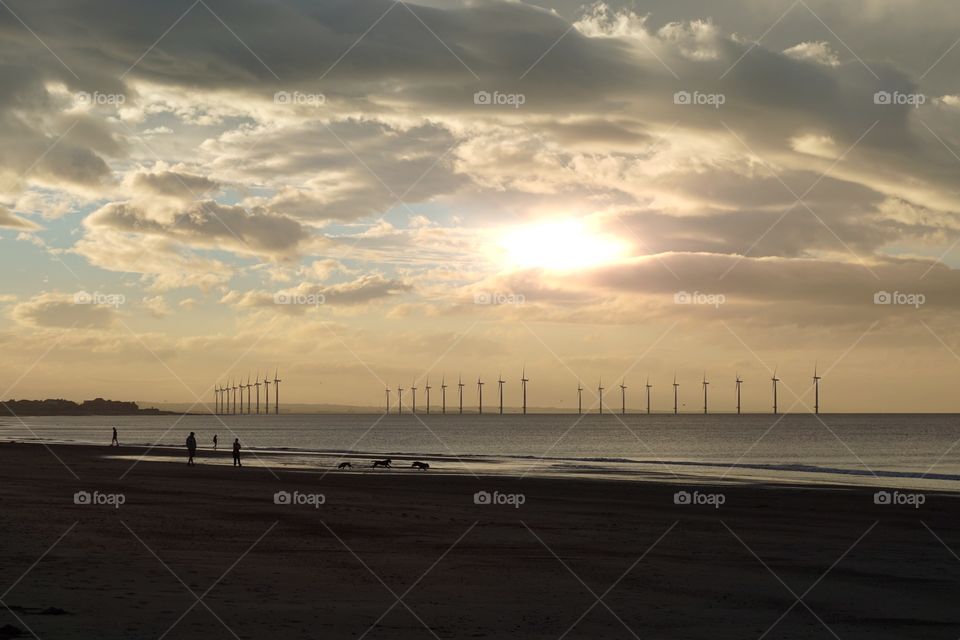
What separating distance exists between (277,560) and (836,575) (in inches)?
491

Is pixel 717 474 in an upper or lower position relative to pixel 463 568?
upper

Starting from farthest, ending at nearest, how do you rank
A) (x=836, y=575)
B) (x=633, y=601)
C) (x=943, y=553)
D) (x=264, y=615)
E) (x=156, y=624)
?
(x=943, y=553), (x=836, y=575), (x=633, y=601), (x=264, y=615), (x=156, y=624)

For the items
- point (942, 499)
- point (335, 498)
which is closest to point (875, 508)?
point (942, 499)

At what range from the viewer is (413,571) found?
66.0ft

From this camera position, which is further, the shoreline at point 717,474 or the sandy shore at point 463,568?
the shoreline at point 717,474

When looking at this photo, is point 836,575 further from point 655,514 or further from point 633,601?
point 655,514

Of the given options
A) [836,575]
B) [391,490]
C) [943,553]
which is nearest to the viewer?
[836,575]

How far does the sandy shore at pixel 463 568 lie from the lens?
49.8 feet

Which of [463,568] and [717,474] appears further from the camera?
[717,474]

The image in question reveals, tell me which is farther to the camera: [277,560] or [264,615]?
[277,560]

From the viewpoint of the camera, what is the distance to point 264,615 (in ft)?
49.7

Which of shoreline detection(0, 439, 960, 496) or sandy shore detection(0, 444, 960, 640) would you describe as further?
shoreline detection(0, 439, 960, 496)

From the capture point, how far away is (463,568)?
20891mm

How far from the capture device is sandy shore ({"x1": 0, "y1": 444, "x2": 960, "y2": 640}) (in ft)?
49.8
